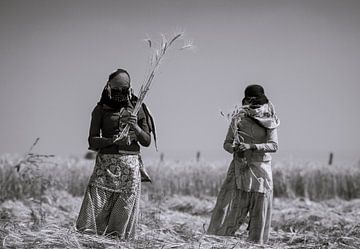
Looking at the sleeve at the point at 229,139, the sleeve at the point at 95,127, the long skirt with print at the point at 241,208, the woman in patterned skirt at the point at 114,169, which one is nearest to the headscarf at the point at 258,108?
the sleeve at the point at 229,139

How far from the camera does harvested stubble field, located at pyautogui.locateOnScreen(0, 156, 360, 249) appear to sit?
18.2ft

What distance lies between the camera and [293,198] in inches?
627

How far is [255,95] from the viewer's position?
7320 millimetres

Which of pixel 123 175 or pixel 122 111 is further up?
pixel 122 111

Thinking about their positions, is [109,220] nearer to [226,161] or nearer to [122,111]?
[122,111]

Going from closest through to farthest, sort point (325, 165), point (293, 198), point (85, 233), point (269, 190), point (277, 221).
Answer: point (85, 233) < point (269, 190) < point (277, 221) < point (293, 198) < point (325, 165)

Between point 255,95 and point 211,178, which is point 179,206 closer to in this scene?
point 211,178

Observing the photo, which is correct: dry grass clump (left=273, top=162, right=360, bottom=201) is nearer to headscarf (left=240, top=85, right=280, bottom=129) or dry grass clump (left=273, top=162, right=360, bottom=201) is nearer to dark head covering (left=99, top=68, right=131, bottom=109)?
headscarf (left=240, top=85, right=280, bottom=129)

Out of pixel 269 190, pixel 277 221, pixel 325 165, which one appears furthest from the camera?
pixel 325 165

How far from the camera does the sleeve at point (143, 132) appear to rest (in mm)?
5672

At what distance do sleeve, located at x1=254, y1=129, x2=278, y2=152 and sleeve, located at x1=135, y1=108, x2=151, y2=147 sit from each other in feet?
6.05

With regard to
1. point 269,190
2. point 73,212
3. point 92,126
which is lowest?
point 73,212

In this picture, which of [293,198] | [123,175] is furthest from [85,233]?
[293,198]

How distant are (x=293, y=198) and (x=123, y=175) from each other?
10.8 m
